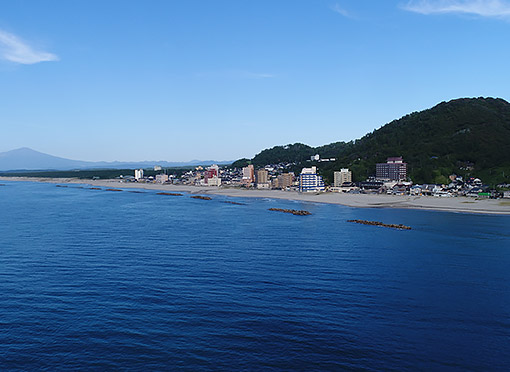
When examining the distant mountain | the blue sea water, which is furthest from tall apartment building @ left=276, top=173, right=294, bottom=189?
the blue sea water

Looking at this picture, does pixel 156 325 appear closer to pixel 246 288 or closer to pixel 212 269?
pixel 246 288

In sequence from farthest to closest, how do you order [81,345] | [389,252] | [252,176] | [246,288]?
1. [252,176]
2. [389,252]
3. [246,288]
4. [81,345]

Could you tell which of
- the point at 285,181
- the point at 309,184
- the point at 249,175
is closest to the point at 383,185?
the point at 309,184

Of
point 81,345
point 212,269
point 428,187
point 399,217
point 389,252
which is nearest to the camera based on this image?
point 81,345

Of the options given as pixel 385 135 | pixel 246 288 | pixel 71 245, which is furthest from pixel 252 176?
pixel 246 288

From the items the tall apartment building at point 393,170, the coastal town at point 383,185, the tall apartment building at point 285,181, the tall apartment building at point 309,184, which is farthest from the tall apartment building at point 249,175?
the tall apartment building at point 393,170

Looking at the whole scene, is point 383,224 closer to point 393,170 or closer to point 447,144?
point 393,170

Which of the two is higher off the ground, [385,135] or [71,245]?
[385,135]
